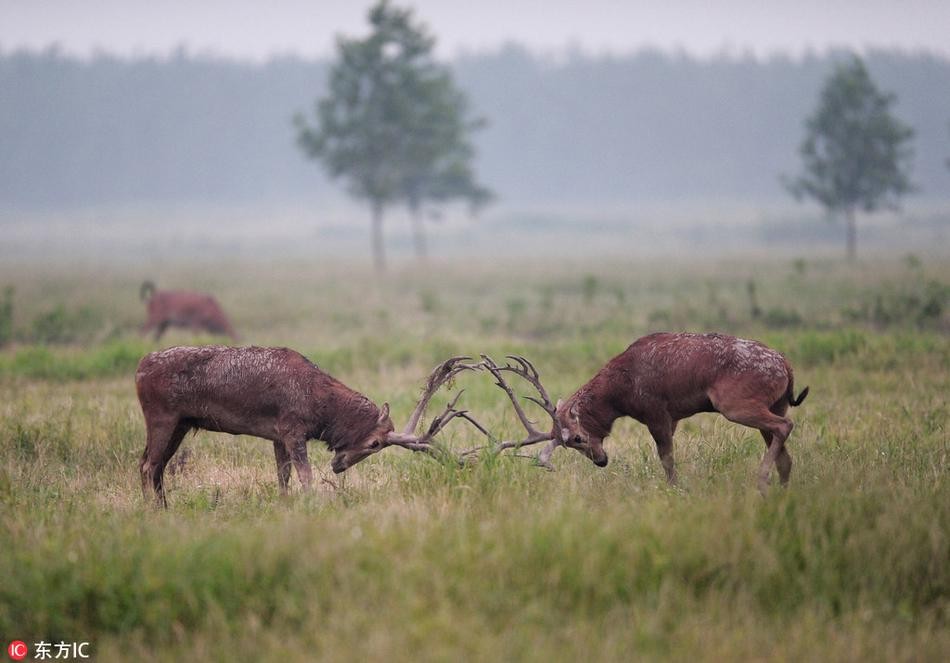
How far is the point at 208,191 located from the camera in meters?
146

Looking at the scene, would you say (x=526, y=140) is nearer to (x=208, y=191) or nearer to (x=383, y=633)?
(x=208, y=191)

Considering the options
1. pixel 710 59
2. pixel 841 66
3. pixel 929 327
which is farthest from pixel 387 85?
pixel 710 59

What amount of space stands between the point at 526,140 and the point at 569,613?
5985 inches

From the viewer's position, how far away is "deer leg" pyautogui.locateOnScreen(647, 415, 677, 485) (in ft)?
26.0

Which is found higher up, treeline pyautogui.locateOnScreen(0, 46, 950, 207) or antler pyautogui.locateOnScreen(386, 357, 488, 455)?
treeline pyautogui.locateOnScreen(0, 46, 950, 207)

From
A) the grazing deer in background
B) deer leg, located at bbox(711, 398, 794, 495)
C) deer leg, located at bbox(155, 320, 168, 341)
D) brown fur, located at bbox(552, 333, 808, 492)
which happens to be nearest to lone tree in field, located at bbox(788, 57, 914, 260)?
the grazing deer in background

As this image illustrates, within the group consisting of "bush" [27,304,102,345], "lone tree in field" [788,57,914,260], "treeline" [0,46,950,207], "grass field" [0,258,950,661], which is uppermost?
"treeline" [0,46,950,207]

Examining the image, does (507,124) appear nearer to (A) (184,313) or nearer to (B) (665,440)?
(A) (184,313)

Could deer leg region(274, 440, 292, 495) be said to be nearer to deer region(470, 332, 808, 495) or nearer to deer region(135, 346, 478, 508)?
deer region(135, 346, 478, 508)

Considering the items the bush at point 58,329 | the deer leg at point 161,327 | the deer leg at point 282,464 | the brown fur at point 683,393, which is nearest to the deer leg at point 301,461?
the deer leg at point 282,464

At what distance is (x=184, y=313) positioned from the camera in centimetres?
1719

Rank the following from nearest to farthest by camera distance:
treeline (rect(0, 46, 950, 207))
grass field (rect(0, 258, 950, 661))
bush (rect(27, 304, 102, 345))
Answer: grass field (rect(0, 258, 950, 661)) < bush (rect(27, 304, 102, 345)) < treeline (rect(0, 46, 950, 207))

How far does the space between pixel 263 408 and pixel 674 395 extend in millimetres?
3448

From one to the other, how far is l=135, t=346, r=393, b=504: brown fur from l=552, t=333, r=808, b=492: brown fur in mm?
1705
